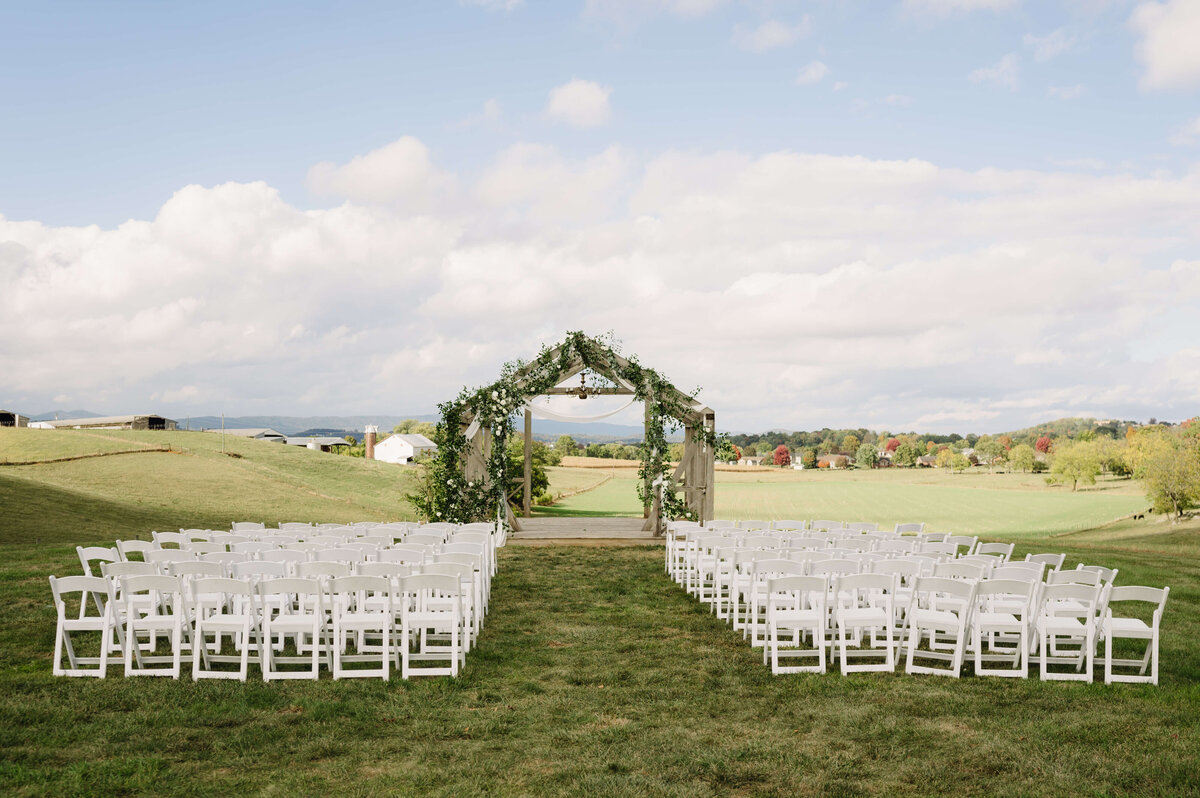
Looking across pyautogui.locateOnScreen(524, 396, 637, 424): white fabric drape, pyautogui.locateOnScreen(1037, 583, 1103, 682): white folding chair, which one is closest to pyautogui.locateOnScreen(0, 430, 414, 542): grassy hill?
pyautogui.locateOnScreen(524, 396, 637, 424): white fabric drape

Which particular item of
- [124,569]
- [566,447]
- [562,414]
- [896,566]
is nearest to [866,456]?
[566,447]

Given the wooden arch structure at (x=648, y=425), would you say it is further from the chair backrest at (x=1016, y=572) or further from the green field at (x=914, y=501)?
the green field at (x=914, y=501)

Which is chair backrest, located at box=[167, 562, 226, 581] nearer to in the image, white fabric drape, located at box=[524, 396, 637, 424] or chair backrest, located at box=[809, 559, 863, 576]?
chair backrest, located at box=[809, 559, 863, 576]

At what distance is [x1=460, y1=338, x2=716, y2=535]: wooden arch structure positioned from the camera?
18.1m

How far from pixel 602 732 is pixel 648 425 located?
1320cm

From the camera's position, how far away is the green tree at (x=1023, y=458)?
87.2 m

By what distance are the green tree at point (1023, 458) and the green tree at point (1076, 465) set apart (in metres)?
17.0

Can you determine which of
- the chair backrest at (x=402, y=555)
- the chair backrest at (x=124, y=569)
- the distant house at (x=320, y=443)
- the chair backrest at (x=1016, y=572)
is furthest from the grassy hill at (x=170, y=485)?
the distant house at (x=320, y=443)

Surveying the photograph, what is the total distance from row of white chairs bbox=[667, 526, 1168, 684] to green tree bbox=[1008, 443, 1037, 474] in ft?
285

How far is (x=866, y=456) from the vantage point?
99.7m

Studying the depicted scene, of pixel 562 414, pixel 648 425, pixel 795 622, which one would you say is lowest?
pixel 795 622

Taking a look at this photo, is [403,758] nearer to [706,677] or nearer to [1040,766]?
[706,677]

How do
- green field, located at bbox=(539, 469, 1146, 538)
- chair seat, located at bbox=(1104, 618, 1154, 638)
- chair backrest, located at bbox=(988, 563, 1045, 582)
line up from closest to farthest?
chair seat, located at bbox=(1104, 618, 1154, 638) → chair backrest, located at bbox=(988, 563, 1045, 582) → green field, located at bbox=(539, 469, 1146, 538)

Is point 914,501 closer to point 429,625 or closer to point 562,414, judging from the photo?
point 562,414
